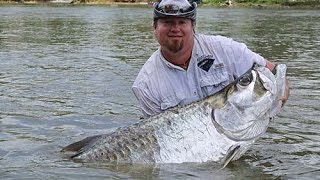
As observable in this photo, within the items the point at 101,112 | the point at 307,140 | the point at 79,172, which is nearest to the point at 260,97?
the point at 79,172

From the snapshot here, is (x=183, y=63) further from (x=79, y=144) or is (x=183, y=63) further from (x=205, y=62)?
(x=79, y=144)

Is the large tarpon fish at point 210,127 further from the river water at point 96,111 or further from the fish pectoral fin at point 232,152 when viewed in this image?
the river water at point 96,111

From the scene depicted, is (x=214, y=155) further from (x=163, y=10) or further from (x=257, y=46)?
(x=257, y=46)

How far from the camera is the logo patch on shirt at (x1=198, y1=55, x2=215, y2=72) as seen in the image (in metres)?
6.89

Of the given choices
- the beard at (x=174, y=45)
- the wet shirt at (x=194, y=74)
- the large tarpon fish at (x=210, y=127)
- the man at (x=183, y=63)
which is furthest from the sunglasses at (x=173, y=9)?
the large tarpon fish at (x=210, y=127)

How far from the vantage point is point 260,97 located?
5.91m

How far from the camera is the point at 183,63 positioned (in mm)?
6863

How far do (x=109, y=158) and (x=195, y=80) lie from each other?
1286mm

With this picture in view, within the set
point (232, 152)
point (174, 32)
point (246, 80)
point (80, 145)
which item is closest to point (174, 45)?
point (174, 32)

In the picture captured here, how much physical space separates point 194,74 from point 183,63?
17 cm

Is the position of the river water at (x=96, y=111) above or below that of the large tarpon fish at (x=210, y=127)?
below

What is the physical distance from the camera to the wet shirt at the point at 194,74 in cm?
684

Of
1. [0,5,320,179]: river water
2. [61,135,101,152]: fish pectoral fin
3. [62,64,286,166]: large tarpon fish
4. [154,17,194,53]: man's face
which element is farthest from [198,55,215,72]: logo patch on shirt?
[61,135,101,152]: fish pectoral fin

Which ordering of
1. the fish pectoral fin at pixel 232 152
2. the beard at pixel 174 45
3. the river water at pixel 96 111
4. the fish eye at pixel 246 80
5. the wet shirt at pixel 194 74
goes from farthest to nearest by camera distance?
the wet shirt at pixel 194 74
the beard at pixel 174 45
the river water at pixel 96 111
the fish pectoral fin at pixel 232 152
the fish eye at pixel 246 80
